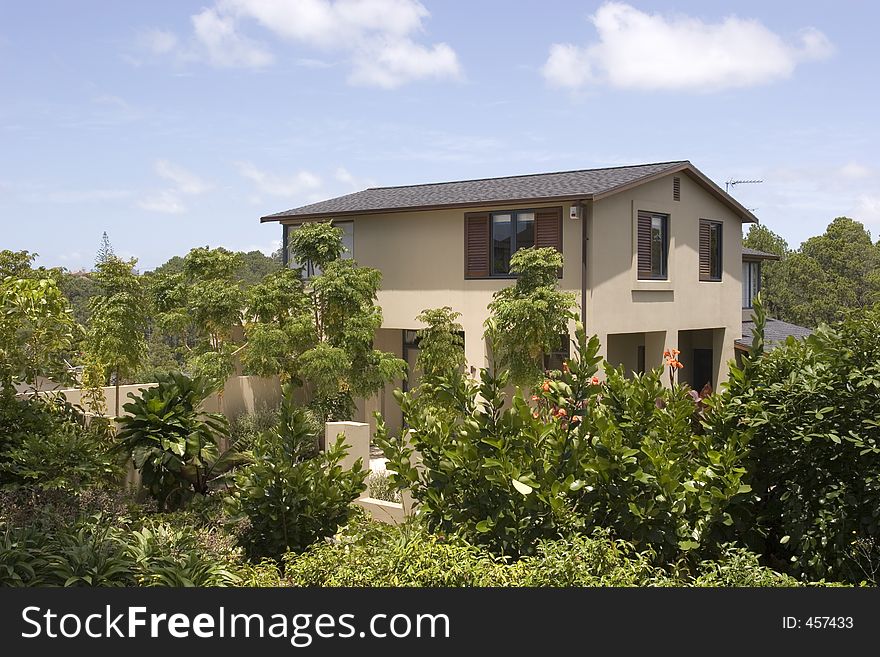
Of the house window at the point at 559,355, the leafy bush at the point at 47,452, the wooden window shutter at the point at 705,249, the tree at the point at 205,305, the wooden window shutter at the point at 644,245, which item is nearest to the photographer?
the leafy bush at the point at 47,452

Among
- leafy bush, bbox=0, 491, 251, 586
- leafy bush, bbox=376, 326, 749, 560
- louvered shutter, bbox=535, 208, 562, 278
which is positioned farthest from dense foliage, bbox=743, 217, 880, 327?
leafy bush, bbox=0, 491, 251, 586

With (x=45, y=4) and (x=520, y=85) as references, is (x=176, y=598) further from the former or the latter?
(x=520, y=85)

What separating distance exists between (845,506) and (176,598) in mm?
4874

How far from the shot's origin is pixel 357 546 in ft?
21.9

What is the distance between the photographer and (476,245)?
1828cm

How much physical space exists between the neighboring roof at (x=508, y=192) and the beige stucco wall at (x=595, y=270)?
32 cm

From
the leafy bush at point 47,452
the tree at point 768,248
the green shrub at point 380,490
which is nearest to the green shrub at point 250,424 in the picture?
the green shrub at point 380,490

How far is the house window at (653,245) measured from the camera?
61.4 ft

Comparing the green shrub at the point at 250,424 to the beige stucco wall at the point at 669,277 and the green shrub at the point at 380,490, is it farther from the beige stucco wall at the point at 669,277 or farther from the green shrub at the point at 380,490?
the beige stucco wall at the point at 669,277

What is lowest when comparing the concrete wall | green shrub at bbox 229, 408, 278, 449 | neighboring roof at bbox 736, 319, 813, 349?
green shrub at bbox 229, 408, 278, 449

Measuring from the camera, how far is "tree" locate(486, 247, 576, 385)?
1627cm

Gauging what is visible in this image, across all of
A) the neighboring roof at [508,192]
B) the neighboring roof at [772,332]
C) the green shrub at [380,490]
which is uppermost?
the neighboring roof at [508,192]

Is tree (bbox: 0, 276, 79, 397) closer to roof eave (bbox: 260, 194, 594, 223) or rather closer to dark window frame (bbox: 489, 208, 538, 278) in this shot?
roof eave (bbox: 260, 194, 594, 223)

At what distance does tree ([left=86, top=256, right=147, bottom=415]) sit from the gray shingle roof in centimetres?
608
